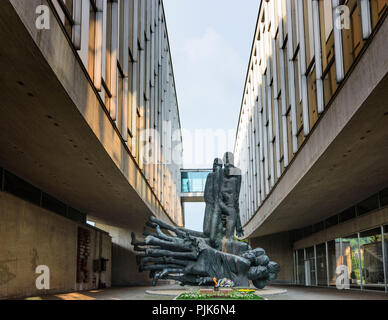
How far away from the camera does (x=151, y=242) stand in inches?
607

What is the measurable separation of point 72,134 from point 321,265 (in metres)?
20.7

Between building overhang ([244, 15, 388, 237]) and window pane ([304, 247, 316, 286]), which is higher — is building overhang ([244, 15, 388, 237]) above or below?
above

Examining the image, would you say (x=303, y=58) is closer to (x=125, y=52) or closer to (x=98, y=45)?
(x=125, y=52)

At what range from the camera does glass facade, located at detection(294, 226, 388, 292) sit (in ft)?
59.6

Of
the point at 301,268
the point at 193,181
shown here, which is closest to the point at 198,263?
the point at 301,268

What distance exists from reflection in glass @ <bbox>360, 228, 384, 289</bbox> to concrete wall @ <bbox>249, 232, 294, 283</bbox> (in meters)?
16.8

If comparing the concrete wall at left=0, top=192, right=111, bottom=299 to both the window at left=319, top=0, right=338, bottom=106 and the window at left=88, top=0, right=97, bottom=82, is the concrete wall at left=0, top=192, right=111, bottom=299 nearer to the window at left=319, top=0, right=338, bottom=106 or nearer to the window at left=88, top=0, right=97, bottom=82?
the window at left=88, top=0, right=97, bottom=82

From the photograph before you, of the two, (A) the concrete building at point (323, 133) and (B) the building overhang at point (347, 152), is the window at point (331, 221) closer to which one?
(A) the concrete building at point (323, 133)

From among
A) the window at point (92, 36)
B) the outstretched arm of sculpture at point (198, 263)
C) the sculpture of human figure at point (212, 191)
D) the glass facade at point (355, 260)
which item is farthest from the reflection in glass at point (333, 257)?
the window at point (92, 36)

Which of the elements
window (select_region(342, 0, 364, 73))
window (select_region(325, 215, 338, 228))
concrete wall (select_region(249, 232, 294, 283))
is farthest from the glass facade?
window (select_region(342, 0, 364, 73))

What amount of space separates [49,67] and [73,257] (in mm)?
14604

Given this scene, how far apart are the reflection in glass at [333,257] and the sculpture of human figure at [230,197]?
7807mm
